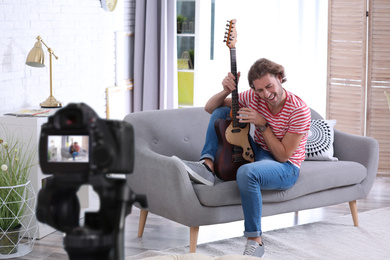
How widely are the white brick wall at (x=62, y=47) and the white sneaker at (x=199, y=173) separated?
4.10 feet

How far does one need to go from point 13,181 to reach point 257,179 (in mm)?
1305

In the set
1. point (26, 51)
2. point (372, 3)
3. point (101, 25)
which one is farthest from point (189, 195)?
point (372, 3)

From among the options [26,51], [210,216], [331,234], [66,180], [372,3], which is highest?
[372,3]

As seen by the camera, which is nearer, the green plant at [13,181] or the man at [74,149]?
the man at [74,149]

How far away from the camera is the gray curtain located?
5102 mm

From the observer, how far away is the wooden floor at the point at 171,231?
3076 mm

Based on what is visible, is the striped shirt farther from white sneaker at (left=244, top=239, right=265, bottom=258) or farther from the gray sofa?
white sneaker at (left=244, top=239, right=265, bottom=258)

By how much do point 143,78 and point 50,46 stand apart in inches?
59.4

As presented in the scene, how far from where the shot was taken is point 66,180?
0.92 meters

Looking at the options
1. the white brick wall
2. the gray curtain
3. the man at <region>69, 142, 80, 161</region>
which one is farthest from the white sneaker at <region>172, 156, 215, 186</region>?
the gray curtain

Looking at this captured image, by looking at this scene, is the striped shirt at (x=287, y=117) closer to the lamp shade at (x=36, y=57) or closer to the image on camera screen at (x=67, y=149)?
the lamp shade at (x=36, y=57)

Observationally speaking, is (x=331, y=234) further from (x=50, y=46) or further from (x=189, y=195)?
(x=50, y=46)

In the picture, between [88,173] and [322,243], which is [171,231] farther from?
[88,173]

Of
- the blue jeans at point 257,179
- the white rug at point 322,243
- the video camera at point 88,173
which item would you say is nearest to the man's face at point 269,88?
the blue jeans at point 257,179
